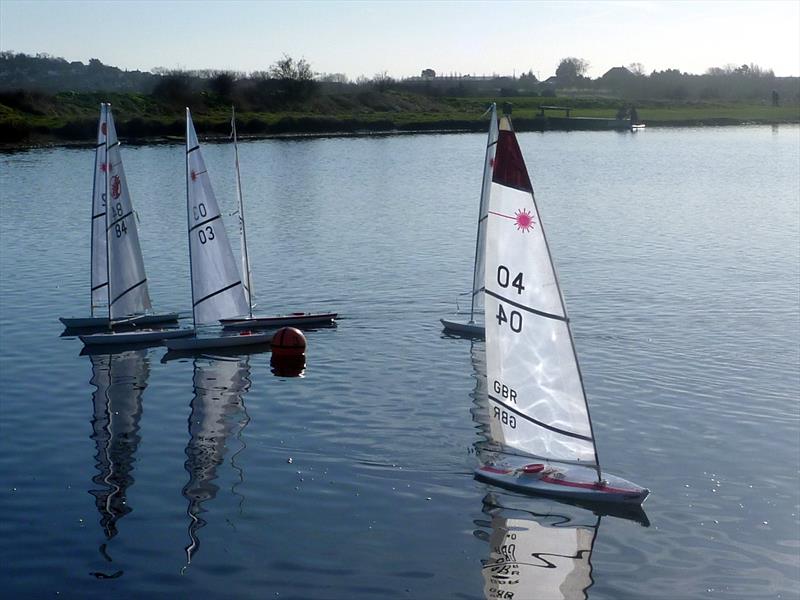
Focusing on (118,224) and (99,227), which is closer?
(118,224)

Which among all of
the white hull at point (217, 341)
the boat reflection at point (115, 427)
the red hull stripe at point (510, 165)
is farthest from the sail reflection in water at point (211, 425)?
the red hull stripe at point (510, 165)

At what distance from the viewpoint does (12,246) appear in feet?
215

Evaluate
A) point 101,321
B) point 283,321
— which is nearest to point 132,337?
point 101,321

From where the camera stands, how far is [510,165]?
2319 cm

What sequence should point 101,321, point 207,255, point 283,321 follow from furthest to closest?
point 101,321 → point 283,321 → point 207,255

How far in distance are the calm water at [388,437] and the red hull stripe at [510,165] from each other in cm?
774

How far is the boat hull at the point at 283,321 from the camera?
138 feet

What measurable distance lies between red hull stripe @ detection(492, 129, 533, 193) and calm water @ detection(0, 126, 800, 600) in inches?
305

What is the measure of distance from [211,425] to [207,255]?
10807mm

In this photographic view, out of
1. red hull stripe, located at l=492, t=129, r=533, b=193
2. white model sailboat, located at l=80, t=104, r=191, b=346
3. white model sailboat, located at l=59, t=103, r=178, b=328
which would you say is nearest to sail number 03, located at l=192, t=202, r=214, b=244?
white model sailboat, located at l=80, t=104, r=191, b=346

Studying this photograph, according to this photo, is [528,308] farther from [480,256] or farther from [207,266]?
[207,266]

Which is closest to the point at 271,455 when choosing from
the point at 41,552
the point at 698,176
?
the point at 41,552

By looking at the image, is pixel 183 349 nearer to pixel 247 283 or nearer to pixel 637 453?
pixel 247 283

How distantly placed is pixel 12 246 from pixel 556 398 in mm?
49516
